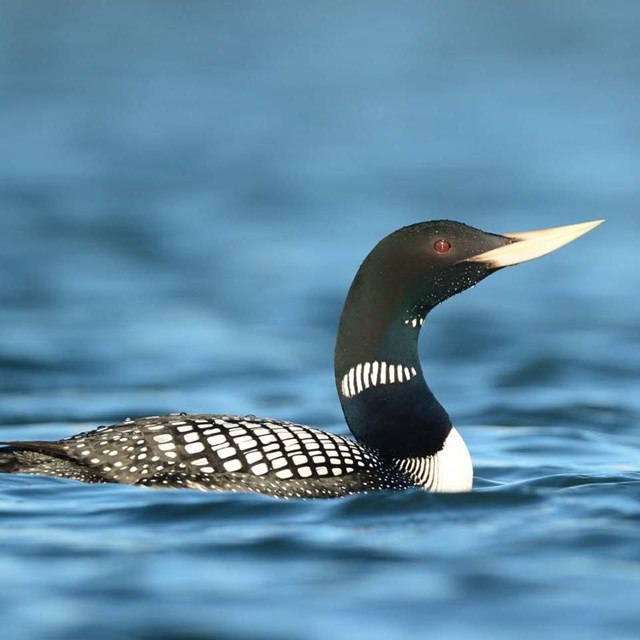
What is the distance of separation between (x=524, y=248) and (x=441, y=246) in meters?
0.30

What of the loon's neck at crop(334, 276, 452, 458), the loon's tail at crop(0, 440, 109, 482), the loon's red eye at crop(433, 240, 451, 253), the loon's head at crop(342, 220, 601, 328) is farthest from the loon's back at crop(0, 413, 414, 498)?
the loon's red eye at crop(433, 240, 451, 253)

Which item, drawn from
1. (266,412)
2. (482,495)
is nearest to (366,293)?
(482,495)

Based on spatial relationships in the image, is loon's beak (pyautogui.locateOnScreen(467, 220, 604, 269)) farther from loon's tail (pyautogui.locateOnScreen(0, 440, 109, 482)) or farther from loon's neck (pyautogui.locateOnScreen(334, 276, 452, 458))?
loon's tail (pyautogui.locateOnScreen(0, 440, 109, 482))

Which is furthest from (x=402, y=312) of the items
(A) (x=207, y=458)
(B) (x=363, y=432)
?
(A) (x=207, y=458)

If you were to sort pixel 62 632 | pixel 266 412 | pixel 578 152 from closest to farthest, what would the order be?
pixel 62 632, pixel 266 412, pixel 578 152

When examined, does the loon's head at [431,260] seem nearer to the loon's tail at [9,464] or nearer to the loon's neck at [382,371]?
the loon's neck at [382,371]

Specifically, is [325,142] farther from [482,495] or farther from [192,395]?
[482,495]

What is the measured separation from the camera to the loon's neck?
21.9 feet

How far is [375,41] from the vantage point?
79.4 feet

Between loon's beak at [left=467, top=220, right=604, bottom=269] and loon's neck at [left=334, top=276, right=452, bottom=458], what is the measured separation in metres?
0.29

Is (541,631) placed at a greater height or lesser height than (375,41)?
lesser

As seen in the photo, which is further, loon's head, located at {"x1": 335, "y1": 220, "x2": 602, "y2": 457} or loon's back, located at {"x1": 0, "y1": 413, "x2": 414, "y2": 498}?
loon's head, located at {"x1": 335, "y1": 220, "x2": 602, "y2": 457}

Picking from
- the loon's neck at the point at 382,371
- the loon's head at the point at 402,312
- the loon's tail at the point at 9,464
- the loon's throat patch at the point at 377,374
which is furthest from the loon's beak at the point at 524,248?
the loon's tail at the point at 9,464

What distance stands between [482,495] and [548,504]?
22cm
